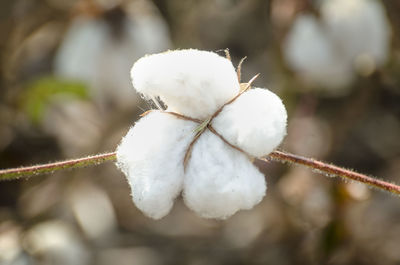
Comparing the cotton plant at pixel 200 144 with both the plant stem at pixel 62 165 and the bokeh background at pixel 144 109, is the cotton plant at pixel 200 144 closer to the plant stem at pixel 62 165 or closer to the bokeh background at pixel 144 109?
the plant stem at pixel 62 165

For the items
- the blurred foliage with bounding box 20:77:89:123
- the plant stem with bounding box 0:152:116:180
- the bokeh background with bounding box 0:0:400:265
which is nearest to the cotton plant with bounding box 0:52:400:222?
the plant stem with bounding box 0:152:116:180

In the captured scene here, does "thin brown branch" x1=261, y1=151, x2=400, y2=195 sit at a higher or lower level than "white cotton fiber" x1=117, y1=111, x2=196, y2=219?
lower

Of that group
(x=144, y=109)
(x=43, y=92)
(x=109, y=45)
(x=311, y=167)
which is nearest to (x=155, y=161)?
(x=311, y=167)

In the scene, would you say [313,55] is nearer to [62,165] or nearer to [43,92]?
[43,92]

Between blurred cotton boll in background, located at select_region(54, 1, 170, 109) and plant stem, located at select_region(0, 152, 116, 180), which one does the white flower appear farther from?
blurred cotton boll in background, located at select_region(54, 1, 170, 109)

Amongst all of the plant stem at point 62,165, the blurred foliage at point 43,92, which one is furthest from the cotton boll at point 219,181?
the blurred foliage at point 43,92

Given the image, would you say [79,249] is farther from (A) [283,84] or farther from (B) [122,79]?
(A) [283,84]

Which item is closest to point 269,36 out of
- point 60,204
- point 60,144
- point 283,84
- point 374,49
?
point 283,84

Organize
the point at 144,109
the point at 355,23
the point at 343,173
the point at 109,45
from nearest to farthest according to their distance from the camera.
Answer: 1. the point at 343,173
2. the point at 144,109
3. the point at 355,23
4. the point at 109,45
